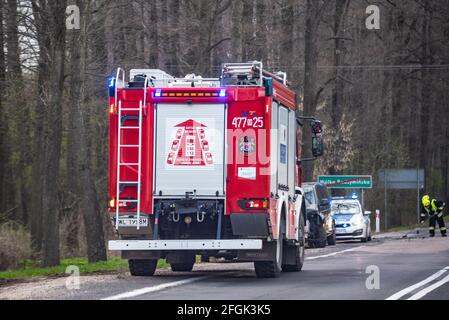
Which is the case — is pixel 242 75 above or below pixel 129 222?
above

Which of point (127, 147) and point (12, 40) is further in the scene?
point (12, 40)

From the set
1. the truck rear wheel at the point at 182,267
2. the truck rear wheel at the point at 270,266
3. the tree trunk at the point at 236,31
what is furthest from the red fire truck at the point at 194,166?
the tree trunk at the point at 236,31

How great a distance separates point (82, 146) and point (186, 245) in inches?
326

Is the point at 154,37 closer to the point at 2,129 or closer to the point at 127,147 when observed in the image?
the point at 2,129

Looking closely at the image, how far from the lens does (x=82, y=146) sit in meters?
26.4

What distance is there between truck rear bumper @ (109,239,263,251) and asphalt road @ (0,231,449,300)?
562 millimetres

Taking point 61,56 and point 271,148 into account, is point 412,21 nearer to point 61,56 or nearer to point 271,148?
point 61,56

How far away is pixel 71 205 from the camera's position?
1544 inches

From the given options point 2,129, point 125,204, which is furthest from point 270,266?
point 2,129

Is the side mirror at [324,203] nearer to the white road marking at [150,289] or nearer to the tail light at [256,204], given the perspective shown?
the white road marking at [150,289]

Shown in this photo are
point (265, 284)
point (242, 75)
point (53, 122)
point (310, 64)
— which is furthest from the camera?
point (310, 64)

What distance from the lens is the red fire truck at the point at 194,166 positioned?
61.9ft

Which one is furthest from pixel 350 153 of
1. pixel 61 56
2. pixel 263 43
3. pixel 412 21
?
pixel 61 56
